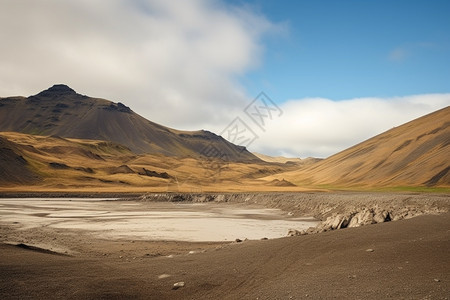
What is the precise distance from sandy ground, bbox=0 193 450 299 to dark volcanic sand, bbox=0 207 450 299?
25mm

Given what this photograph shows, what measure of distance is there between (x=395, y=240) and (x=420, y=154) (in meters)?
78.2

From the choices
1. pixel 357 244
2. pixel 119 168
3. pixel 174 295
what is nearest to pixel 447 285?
pixel 357 244

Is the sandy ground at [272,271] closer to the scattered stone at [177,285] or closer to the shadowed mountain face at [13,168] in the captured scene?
the scattered stone at [177,285]

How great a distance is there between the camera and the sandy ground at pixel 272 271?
9.53 meters

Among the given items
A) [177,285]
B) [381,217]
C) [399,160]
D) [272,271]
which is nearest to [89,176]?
[399,160]

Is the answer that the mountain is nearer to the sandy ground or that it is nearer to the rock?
the rock

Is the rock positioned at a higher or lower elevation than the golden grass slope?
lower

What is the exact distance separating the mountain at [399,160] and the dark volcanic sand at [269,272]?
56572 mm

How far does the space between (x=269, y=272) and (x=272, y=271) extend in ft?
0.45

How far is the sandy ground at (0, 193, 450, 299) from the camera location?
31.3ft

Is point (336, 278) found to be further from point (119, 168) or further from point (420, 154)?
point (119, 168)

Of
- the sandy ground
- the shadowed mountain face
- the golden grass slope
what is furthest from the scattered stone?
the shadowed mountain face

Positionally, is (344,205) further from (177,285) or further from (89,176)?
(89,176)

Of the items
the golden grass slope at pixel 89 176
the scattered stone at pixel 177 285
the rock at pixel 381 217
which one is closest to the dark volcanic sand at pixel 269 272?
the scattered stone at pixel 177 285
